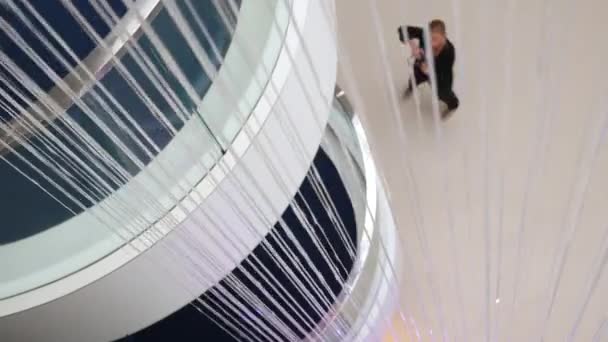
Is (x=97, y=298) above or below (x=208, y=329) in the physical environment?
below

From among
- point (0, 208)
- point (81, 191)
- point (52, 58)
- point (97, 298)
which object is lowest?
point (97, 298)

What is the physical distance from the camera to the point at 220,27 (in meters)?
0.85

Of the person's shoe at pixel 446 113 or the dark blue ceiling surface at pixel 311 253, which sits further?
the person's shoe at pixel 446 113

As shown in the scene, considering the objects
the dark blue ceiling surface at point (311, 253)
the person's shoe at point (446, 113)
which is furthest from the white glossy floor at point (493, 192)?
the dark blue ceiling surface at point (311, 253)

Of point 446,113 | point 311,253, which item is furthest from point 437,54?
point 446,113

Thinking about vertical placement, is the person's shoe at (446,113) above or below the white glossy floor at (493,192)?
above

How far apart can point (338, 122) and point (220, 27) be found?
2.16ft

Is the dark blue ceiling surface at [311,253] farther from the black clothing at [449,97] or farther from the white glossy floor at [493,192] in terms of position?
the black clothing at [449,97]

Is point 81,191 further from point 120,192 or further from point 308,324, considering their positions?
point 308,324

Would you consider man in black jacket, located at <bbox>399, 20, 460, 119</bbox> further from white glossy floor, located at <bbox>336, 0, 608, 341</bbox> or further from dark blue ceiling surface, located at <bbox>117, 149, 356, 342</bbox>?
dark blue ceiling surface, located at <bbox>117, 149, 356, 342</bbox>

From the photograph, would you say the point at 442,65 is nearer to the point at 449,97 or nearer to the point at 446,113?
the point at 449,97

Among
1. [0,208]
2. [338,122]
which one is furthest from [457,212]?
[0,208]

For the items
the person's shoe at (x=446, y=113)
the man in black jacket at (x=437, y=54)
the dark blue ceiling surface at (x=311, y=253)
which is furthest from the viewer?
the person's shoe at (x=446, y=113)

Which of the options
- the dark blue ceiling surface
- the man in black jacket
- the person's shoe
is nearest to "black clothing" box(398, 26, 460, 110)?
the man in black jacket
